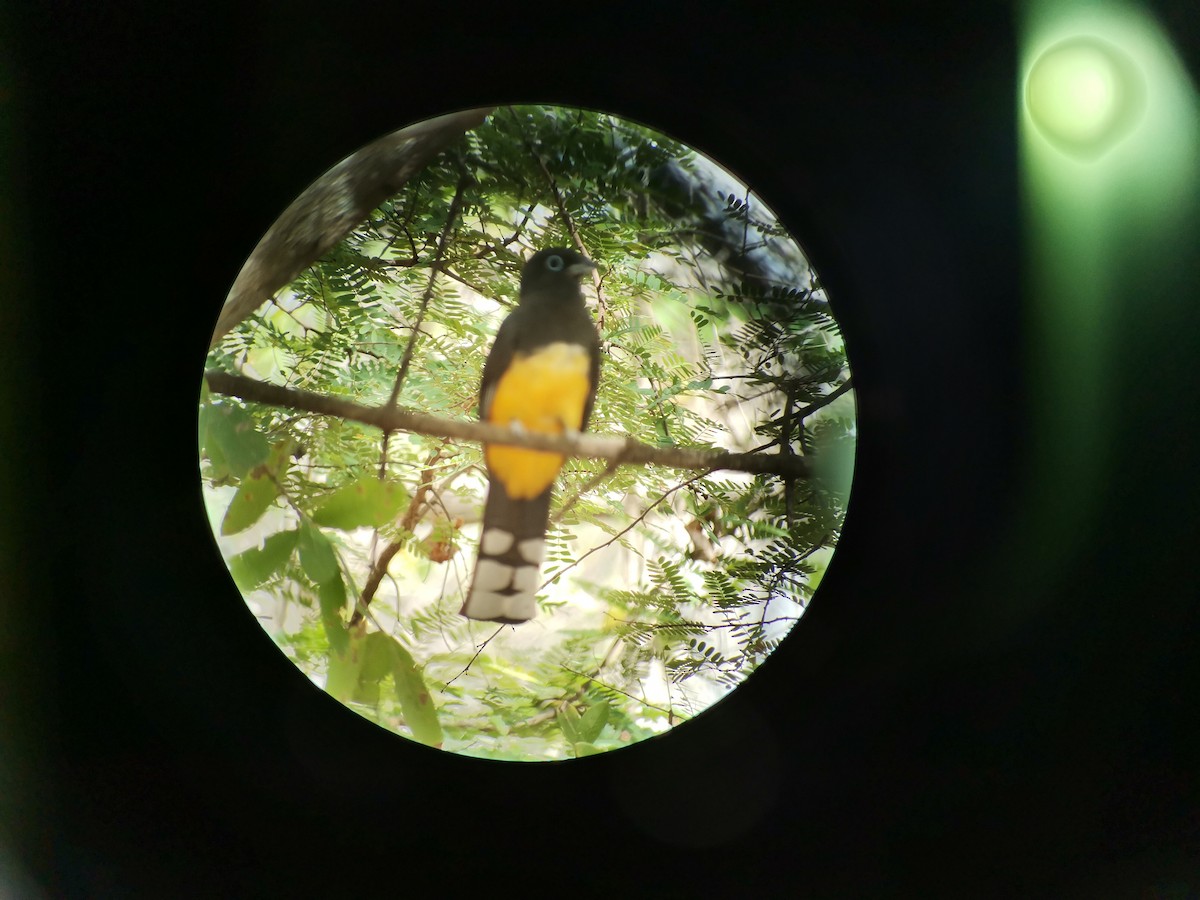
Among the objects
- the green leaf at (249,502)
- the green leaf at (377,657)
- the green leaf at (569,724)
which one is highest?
the green leaf at (249,502)

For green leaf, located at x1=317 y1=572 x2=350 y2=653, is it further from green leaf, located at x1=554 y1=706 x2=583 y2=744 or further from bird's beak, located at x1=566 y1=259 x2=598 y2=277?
bird's beak, located at x1=566 y1=259 x2=598 y2=277

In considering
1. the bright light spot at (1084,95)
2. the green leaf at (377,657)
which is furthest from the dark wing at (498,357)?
the bright light spot at (1084,95)

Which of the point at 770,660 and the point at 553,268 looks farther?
the point at 770,660

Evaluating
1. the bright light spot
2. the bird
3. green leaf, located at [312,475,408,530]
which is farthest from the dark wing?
the bright light spot

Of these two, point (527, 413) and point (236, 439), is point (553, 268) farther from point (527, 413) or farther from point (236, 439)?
point (236, 439)

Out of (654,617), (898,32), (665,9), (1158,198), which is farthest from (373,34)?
(1158,198)

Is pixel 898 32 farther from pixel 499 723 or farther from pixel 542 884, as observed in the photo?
pixel 542 884

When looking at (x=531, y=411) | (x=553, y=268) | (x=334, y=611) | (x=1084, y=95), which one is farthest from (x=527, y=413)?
(x=1084, y=95)

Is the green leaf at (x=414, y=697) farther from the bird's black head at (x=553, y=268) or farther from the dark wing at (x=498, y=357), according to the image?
the bird's black head at (x=553, y=268)
